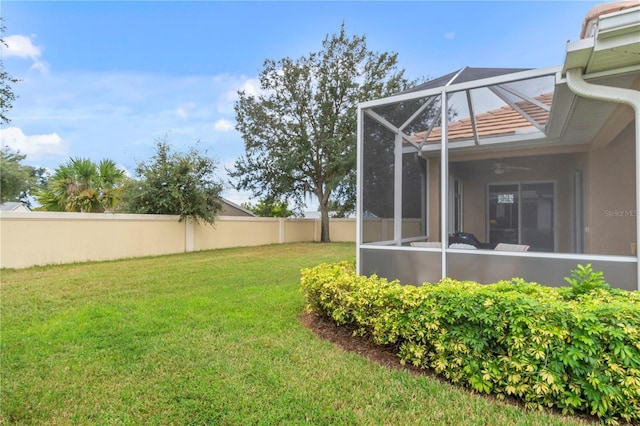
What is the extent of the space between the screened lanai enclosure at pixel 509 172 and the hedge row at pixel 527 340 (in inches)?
36.1

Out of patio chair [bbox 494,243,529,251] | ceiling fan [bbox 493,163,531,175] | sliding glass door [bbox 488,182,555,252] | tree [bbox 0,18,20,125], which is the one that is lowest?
patio chair [bbox 494,243,529,251]

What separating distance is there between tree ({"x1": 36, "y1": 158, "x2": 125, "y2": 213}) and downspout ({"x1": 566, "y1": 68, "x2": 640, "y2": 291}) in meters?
12.9

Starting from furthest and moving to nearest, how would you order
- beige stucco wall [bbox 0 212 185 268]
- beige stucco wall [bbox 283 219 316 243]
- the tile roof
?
beige stucco wall [bbox 283 219 316 243] < beige stucco wall [bbox 0 212 185 268] < the tile roof

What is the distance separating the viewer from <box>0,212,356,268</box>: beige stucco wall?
8445 millimetres

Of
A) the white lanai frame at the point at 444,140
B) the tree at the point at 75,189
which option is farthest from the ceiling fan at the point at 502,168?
the tree at the point at 75,189

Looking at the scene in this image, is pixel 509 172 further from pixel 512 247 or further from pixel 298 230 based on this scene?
pixel 298 230

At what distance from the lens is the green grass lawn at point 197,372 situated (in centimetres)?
242

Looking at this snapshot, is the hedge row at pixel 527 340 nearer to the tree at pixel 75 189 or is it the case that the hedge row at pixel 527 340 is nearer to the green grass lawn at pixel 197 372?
the green grass lawn at pixel 197 372

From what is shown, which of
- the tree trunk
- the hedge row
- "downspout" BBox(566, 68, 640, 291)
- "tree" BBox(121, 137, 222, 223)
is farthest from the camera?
the tree trunk

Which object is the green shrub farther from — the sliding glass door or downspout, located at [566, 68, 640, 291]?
the sliding glass door

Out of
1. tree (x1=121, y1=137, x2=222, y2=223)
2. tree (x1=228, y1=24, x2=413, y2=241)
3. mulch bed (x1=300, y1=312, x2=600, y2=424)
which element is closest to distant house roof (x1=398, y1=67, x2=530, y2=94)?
mulch bed (x1=300, y1=312, x2=600, y2=424)

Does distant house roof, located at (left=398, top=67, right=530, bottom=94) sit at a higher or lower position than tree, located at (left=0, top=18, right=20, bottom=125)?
lower

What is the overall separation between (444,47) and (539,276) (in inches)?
268

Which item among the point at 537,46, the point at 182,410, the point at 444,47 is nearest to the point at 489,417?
the point at 182,410
